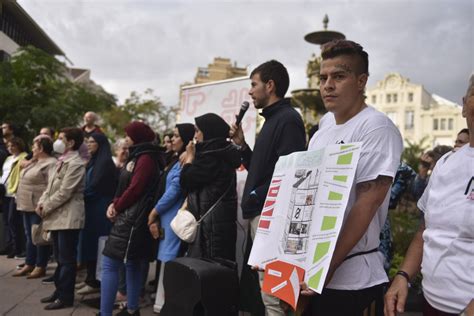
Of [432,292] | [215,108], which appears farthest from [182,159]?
[432,292]

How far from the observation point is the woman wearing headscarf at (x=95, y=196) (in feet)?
19.0

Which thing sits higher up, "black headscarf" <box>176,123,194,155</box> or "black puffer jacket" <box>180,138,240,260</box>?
"black headscarf" <box>176,123,194,155</box>

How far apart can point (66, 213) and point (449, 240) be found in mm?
4337

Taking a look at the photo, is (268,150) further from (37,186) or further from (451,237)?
(37,186)

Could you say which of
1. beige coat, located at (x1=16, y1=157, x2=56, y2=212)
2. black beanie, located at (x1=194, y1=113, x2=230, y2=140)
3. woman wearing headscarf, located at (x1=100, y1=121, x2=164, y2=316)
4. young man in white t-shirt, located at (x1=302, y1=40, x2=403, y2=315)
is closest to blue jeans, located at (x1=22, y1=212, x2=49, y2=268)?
beige coat, located at (x1=16, y1=157, x2=56, y2=212)

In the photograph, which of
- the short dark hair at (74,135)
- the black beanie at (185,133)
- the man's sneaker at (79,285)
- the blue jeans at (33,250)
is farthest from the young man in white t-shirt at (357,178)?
the blue jeans at (33,250)

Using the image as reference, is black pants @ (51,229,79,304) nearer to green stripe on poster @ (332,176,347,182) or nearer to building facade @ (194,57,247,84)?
green stripe on poster @ (332,176,347,182)

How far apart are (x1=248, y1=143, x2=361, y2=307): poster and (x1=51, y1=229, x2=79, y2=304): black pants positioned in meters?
3.55

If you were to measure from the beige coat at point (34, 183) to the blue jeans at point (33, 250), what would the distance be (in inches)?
6.7

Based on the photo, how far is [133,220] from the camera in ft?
14.5

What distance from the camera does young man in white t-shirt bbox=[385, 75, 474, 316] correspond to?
161cm

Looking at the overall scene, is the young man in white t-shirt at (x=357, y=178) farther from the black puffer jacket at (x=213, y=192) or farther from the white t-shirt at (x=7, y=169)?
the white t-shirt at (x=7, y=169)

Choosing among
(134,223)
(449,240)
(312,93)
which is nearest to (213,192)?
(134,223)

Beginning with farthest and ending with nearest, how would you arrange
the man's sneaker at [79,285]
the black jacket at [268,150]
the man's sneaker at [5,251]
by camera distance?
the man's sneaker at [5,251] → the man's sneaker at [79,285] → the black jacket at [268,150]
